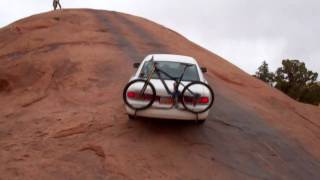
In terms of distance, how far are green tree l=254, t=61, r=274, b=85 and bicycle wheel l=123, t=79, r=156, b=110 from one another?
2501 cm

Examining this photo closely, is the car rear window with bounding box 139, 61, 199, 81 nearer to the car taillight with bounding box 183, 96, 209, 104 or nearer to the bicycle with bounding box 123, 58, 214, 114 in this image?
the bicycle with bounding box 123, 58, 214, 114

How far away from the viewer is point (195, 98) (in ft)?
35.7

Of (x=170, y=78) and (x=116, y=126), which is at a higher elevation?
(x=170, y=78)

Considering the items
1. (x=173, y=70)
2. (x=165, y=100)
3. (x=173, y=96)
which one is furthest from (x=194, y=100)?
(x=173, y=70)

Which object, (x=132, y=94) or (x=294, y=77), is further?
(x=294, y=77)

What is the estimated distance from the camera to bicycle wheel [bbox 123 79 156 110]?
1077cm

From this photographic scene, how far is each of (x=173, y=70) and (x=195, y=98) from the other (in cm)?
178

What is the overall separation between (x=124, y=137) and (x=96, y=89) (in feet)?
13.0

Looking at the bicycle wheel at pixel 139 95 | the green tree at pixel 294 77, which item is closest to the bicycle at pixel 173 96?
the bicycle wheel at pixel 139 95

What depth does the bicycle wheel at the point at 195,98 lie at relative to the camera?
35.6 feet

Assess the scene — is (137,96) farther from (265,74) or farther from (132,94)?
(265,74)

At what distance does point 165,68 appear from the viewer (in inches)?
493

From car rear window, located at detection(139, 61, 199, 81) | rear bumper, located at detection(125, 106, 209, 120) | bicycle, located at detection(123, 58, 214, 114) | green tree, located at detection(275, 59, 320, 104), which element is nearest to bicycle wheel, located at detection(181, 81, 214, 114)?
bicycle, located at detection(123, 58, 214, 114)

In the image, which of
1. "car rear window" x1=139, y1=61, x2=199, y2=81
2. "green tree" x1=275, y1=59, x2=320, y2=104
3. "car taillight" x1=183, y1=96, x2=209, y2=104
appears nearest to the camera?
"car taillight" x1=183, y1=96, x2=209, y2=104
